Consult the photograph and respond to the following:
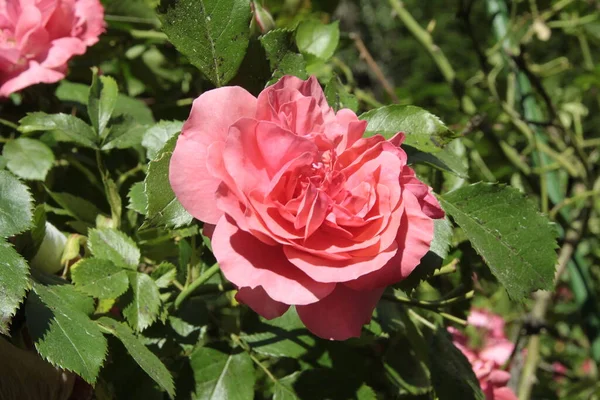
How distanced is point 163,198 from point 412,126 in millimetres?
206

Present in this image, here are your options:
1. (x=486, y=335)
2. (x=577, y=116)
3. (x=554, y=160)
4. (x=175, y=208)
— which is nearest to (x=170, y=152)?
(x=175, y=208)

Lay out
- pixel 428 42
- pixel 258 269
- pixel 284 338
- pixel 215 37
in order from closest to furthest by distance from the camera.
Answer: pixel 258 269 → pixel 215 37 → pixel 284 338 → pixel 428 42

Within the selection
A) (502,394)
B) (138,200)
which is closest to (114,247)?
(138,200)

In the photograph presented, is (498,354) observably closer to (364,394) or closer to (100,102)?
(364,394)

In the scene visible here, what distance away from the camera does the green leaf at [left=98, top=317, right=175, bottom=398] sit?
426mm

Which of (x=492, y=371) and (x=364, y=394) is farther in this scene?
(x=492, y=371)

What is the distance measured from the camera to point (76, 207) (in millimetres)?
626

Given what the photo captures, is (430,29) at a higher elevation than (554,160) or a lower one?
higher

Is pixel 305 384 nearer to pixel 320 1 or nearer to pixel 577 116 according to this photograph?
pixel 320 1

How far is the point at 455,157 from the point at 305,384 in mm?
248

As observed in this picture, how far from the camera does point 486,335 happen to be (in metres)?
2.01

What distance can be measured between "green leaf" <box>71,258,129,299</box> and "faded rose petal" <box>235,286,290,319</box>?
0.13 metres

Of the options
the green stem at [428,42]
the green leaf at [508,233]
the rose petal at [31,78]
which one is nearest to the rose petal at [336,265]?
the green leaf at [508,233]

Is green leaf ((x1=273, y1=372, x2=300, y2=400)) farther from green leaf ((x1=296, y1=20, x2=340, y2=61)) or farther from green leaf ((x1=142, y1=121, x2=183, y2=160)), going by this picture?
green leaf ((x1=296, y1=20, x2=340, y2=61))
